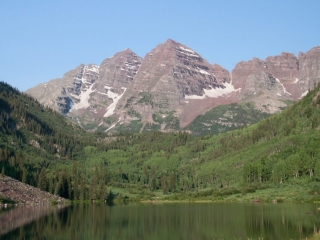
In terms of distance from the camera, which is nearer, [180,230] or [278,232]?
[278,232]

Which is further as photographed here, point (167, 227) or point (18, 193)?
point (18, 193)

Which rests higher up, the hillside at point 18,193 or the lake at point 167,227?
the hillside at point 18,193

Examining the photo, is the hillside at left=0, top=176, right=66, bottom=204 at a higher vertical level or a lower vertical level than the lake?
higher

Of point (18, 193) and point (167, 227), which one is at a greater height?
point (18, 193)

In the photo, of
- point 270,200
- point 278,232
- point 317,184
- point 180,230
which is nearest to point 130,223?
point 180,230

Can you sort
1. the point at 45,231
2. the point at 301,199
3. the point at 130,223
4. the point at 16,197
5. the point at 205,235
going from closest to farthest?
1. the point at 205,235
2. the point at 45,231
3. the point at 130,223
4. the point at 301,199
5. the point at 16,197

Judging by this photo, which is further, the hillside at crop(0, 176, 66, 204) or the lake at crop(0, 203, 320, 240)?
the hillside at crop(0, 176, 66, 204)

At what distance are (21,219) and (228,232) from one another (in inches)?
2065

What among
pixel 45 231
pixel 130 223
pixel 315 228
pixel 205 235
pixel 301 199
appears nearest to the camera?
pixel 315 228

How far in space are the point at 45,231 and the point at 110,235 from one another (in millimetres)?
13691

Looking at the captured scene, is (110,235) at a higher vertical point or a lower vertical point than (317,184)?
lower

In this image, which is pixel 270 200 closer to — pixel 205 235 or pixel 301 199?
pixel 301 199

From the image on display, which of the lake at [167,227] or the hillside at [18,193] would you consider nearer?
the lake at [167,227]

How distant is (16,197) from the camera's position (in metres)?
182
